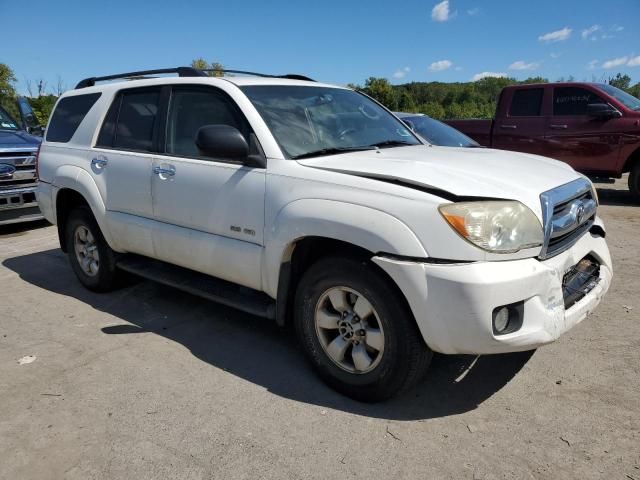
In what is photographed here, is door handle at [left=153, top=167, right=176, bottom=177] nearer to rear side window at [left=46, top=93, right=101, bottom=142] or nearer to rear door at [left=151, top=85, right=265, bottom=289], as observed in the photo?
rear door at [left=151, top=85, right=265, bottom=289]

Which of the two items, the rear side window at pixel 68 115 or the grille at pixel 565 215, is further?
the rear side window at pixel 68 115

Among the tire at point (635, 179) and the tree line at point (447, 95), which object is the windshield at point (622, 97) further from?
Result: the tree line at point (447, 95)

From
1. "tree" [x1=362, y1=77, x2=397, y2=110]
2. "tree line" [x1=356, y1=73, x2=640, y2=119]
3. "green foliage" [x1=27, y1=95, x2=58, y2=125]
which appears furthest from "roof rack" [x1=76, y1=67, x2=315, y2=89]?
"tree" [x1=362, y1=77, x2=397, y2=110]

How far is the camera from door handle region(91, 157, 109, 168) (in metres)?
4.40

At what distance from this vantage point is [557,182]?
2996 millimetres

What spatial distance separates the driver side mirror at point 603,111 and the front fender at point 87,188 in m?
8.12

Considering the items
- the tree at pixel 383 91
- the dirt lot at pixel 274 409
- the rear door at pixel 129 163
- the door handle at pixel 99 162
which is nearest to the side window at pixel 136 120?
the rear door at pixel 129 163

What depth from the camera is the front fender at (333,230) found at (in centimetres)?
258

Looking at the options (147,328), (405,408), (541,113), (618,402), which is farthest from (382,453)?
(541,113)

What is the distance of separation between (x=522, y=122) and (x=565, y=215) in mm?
7615

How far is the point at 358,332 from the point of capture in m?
2.90

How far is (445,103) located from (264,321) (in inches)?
2027

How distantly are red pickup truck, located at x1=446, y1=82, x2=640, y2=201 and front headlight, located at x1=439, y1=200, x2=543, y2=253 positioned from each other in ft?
24.9

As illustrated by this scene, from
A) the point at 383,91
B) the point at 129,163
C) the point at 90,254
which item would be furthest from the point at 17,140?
the point at 383,91
